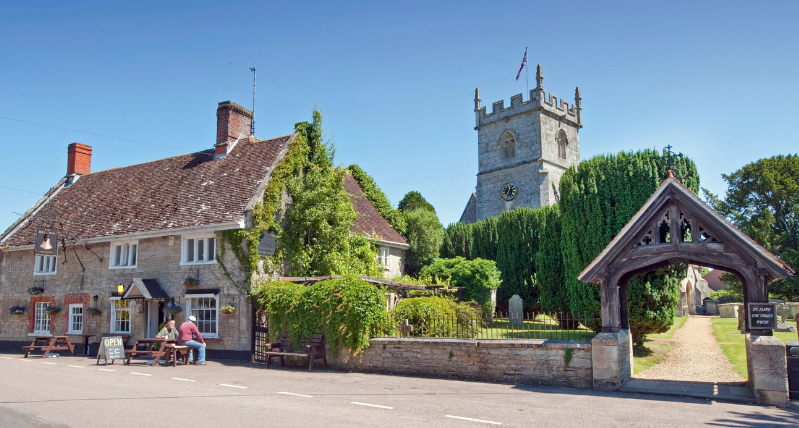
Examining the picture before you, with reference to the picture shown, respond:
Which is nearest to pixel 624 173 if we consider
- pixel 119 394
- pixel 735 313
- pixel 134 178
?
pixel 119 394

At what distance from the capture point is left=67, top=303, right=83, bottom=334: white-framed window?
71.5 feet

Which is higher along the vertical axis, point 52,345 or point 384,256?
point 384,256

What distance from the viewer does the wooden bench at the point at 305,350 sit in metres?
15.2

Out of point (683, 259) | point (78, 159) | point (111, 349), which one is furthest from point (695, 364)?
point (78, 159)

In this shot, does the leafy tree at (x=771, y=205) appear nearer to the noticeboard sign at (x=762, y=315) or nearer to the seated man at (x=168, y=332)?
the noticeboard sign at (x=762, y=315)

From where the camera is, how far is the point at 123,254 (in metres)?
21.2

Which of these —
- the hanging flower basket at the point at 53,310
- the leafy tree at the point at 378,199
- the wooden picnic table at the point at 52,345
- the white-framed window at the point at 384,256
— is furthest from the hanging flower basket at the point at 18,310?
the leafy tree at the point at 378,199

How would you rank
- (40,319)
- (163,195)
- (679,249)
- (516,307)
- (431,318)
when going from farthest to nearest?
(516,307) → (40,319) → (163,195) → (431,318) → (679,249)

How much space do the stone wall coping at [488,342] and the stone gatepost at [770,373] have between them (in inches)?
117

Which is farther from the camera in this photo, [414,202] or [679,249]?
[414,202]

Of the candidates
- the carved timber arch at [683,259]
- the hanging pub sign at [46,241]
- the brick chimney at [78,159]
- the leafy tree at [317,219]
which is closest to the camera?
A: the carved timber arch at [683,259]

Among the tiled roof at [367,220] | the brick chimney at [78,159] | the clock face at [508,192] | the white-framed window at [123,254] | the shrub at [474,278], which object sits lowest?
the shrub at [474,278]

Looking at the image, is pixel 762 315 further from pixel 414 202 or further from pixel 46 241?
pixel 414 202

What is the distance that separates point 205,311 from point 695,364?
1561cm
